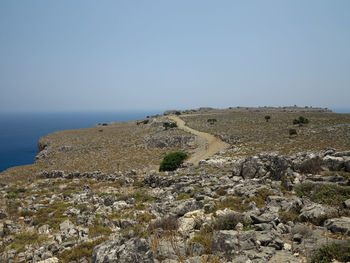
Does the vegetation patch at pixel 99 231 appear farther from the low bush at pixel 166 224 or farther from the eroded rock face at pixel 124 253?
the eroded rock face at pixel 124 253

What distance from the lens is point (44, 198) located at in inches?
639

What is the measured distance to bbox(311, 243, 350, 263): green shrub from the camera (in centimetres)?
525

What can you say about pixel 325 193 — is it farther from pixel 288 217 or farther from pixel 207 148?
pixel 207 148

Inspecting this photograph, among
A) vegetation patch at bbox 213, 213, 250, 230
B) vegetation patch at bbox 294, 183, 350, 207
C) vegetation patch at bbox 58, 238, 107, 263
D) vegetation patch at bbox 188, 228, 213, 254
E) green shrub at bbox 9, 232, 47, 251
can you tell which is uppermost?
vegetation patch at bbox 294, 183, 350, 207

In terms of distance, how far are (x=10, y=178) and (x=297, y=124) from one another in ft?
189

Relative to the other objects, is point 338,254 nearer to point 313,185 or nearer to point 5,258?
point 313,185

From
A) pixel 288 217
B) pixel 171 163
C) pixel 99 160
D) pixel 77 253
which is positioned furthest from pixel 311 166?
pixel 99 160

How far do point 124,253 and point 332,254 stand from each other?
18.4ft

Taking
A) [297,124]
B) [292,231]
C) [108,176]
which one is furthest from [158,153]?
[297,124]

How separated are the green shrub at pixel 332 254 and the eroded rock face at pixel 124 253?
15.0 ft

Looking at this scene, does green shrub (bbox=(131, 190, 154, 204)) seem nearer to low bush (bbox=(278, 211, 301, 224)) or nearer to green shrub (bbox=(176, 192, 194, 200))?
green shrub (bbox=(176, 192, 194, 200))

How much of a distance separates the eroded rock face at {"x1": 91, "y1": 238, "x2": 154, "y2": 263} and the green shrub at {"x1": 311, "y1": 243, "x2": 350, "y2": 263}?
4.56 metres

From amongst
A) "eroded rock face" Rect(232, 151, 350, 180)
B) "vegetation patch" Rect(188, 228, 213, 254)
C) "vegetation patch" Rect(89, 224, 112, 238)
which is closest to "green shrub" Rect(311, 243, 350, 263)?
"vegetation patch" Rect(188, 228, 213, 254)

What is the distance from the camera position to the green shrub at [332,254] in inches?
207
